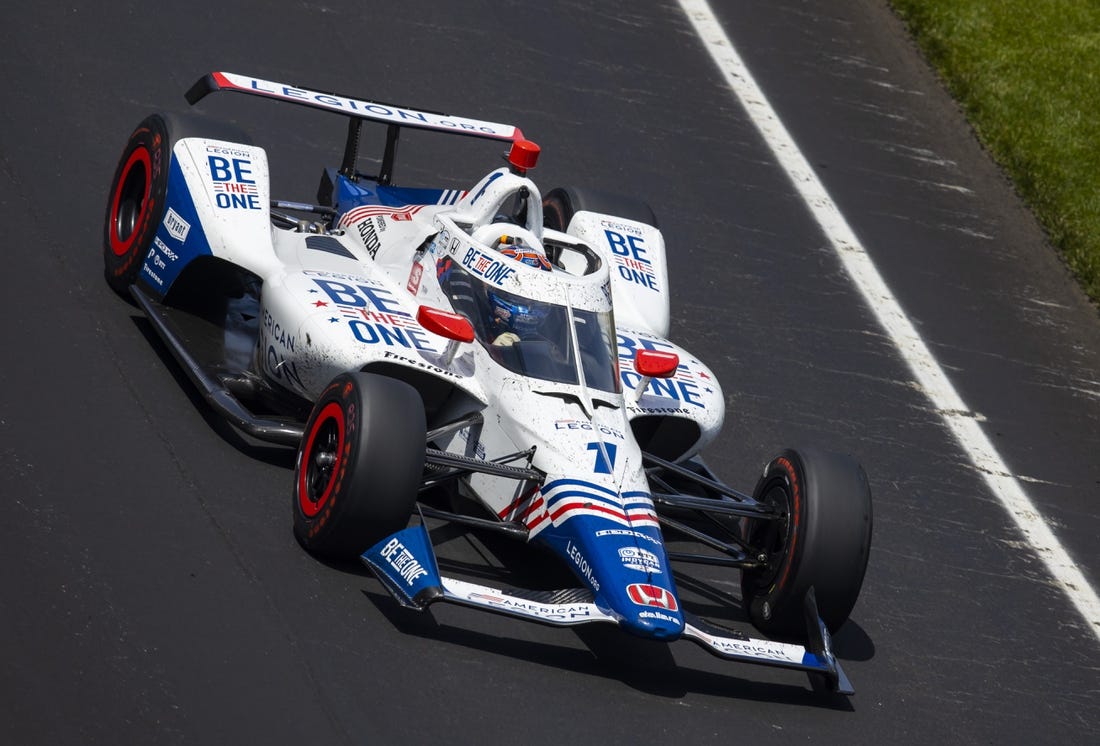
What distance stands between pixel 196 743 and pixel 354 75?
26.6ft

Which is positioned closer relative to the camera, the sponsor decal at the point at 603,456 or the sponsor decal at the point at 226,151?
the sponsor decal at the point at 603,456

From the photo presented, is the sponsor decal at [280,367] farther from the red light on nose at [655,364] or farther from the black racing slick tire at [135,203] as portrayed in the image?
the red light on nose at [655,364]

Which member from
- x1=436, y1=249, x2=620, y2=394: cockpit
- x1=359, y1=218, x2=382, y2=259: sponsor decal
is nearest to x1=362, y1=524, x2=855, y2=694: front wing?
x1=436, y1=249, x2=620, y2=394: cockpit

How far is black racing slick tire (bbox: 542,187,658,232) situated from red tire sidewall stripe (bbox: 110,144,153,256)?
2432 mm

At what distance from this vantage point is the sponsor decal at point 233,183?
31.8 ft

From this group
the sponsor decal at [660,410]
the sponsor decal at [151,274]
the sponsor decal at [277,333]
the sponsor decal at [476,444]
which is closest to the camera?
the sponsor decal at [476,444]

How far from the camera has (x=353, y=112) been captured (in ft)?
33.8

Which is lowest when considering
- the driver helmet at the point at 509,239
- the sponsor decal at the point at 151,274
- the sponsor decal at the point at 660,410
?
the sponsor decal at the point at 660,410

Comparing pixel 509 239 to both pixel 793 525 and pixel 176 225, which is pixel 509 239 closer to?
pixel 176 225

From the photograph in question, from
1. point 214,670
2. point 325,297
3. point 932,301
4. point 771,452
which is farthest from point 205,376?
point 932,301

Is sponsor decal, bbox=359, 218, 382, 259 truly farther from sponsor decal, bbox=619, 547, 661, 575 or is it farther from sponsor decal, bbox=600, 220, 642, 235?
sponsor decal, bbox=619, 547, 661, 575

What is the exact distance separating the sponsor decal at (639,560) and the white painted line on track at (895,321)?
3325 mm

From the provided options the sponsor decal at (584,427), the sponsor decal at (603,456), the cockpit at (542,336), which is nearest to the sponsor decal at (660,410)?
the cockpit at (542,336)

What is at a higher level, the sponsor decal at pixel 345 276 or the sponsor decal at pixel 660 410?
the sponsor decal at pixel 345 276
